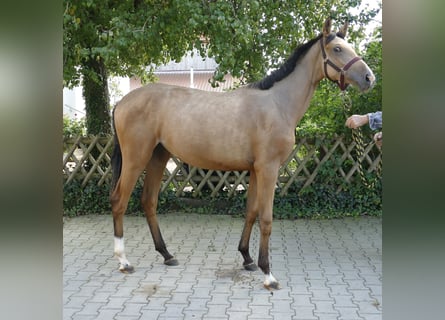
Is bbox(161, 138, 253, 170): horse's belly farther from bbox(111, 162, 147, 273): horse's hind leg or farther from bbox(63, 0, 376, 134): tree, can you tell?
bbox(63, 0, 376, 134): tree

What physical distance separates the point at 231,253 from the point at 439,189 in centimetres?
455

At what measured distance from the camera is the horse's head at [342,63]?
3787mm

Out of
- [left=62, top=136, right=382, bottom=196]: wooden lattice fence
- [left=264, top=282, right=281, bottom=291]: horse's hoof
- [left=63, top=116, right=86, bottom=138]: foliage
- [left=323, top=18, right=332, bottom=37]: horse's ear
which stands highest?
[left=323, top=18, right=332, bottom=37]: horse's ear

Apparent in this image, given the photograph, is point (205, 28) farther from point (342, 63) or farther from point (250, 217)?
point (250, 217)

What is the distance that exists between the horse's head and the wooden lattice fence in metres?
2.67

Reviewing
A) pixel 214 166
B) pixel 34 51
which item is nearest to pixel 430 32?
pixel 34 51

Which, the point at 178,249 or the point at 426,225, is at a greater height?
the point at 426,225

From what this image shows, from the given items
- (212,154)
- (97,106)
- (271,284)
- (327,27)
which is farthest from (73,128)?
(327,27)

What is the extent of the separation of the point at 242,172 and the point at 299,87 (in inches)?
110

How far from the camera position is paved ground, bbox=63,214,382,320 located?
11.4ft

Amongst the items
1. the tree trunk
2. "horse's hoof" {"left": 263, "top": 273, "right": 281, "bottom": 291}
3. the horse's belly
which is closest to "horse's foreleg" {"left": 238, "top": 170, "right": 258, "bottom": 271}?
the horse's belly

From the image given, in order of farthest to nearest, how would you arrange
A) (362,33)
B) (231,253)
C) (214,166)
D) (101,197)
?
(101,197)
(362,33)
(231,253)
(214,166)

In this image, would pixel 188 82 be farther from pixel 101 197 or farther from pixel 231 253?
pixel 231 253

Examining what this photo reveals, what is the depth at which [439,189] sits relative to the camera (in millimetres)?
625
